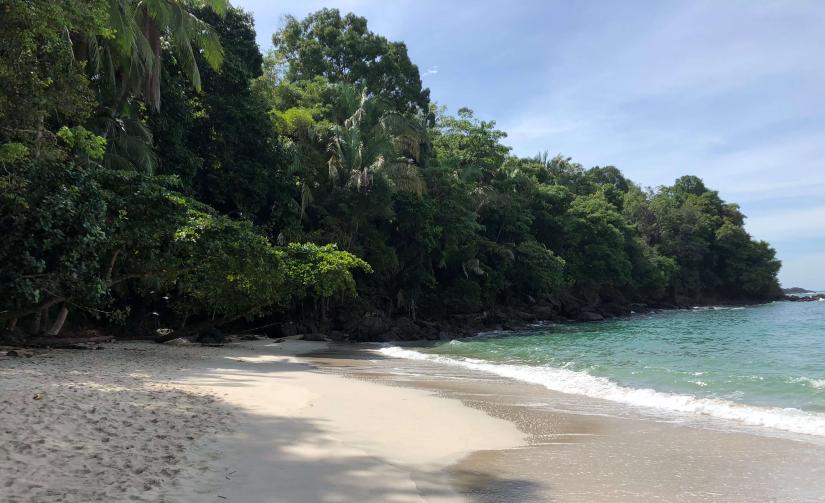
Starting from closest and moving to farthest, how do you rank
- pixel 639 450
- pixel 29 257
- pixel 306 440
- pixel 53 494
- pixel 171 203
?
pixel 53 494, pixel 306 440, pixel 639 450, pixel 29 257, pixel 171 203

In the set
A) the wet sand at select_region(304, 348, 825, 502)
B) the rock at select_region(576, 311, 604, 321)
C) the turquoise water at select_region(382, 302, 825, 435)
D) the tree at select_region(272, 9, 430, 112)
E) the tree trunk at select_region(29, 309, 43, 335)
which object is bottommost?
the wet sand at select_region(304, 348, 825, 502)

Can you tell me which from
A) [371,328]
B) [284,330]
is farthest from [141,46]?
[371,328]

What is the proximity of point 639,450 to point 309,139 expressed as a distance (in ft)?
69.0

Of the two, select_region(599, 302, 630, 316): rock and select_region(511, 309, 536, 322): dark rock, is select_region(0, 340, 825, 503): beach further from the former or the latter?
select_region(599, 302, 630, 316): rock

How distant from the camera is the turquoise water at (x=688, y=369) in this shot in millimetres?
8117

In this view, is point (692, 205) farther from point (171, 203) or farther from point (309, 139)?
point (171, 203)

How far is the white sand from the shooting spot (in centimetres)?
362

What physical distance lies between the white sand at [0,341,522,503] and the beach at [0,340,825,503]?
19 millimetres

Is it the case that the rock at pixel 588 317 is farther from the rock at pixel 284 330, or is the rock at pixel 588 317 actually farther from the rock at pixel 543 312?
the rock at pixel 284 330

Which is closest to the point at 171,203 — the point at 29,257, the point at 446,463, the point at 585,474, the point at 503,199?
the point at 29,257

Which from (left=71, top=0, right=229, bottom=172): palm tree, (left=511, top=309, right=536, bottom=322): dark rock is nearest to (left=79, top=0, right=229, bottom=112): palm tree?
(left=71, top=0, right=229, bottom=172): palm tree

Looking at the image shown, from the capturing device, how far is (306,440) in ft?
17.0

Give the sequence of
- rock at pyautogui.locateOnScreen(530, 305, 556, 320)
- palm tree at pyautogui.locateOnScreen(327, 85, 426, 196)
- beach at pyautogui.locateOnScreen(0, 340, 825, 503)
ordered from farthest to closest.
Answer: rock at pyautogui.locateOnScreen(530, 305, 556, 320)
palm tree at pyautogui.locateOnScreen(327, 85, 426, 196)
beach at pyautogui.locateOnScreen(0, 340, 825, 503)

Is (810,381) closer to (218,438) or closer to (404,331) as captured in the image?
(218,438)
